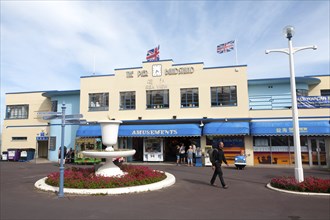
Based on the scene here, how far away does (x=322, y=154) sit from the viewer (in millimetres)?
20422

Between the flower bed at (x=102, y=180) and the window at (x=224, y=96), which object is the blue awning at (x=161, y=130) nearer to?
the window at (x=224, y=96)

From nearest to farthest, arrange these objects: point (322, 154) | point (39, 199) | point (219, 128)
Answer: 1. point (39, 199)
2. point (322, 154)
3. point (219, 128)

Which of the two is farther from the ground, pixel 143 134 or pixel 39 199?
pixel 143 134

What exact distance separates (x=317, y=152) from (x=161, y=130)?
12347 millimetres

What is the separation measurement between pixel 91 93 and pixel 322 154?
21.0 meters

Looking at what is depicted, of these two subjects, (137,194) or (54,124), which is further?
(54,124)

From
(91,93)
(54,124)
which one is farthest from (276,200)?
(54,124)

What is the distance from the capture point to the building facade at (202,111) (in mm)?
21141

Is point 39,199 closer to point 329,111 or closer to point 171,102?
point 171,102

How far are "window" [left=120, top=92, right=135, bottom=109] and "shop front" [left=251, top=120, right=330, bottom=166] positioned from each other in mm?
11100

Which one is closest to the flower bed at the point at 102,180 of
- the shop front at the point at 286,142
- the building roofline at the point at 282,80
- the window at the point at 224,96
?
the shop front at the point at 286,142

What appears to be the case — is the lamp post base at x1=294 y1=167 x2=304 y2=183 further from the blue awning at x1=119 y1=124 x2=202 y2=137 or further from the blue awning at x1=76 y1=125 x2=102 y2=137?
the blue awning at x1=76 y1=125 x2=102 y2=137

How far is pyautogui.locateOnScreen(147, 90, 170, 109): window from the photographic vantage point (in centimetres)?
2488

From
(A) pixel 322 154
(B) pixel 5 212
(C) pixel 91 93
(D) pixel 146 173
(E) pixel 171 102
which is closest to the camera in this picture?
(B) pixel 5 212
